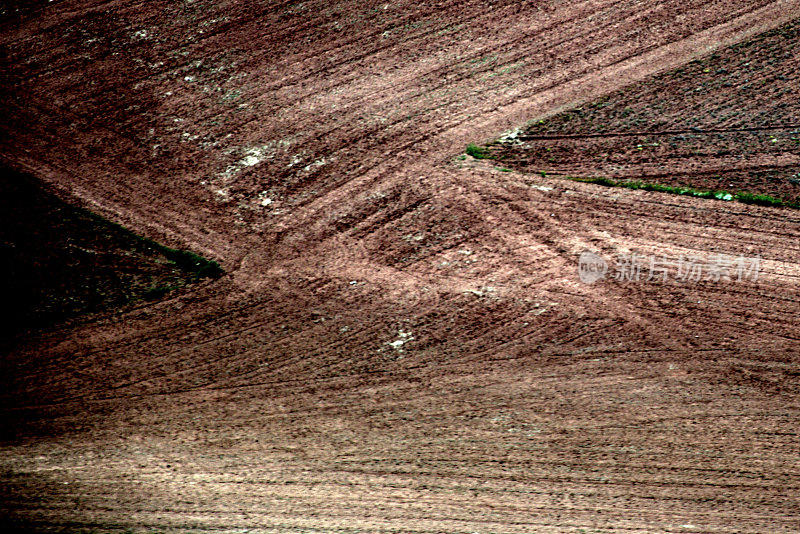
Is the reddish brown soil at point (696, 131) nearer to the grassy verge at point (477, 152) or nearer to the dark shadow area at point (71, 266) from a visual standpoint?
the grassy verge at point (477, 152)

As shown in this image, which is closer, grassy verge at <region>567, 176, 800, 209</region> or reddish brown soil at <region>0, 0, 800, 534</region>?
reddish brown soil at <region>0, 0, 800, 534</region>

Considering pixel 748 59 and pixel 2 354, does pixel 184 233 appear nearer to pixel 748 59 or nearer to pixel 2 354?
pixel 2 354

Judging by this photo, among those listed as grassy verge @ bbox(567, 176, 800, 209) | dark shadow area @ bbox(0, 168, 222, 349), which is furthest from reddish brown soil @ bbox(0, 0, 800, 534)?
dark shadow area @ bbox(0, 168, 222, 349)

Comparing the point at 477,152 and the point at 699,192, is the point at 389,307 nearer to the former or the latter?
the point at 477,152

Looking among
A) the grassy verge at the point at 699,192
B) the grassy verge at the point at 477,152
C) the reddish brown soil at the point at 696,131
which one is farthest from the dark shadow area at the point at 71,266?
the grassy verge at the point at 699,192

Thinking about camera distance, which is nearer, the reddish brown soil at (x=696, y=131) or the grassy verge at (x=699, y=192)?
the grassy verge at (x=699, y=192)

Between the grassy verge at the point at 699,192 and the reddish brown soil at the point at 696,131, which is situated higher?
the reddish brown soil at the point at 696,131

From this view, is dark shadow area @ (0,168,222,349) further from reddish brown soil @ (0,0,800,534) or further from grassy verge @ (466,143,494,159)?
grassy verge @ (466,143,494,159)

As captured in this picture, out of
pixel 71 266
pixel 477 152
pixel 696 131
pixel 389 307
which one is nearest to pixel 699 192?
pixel 696 131
